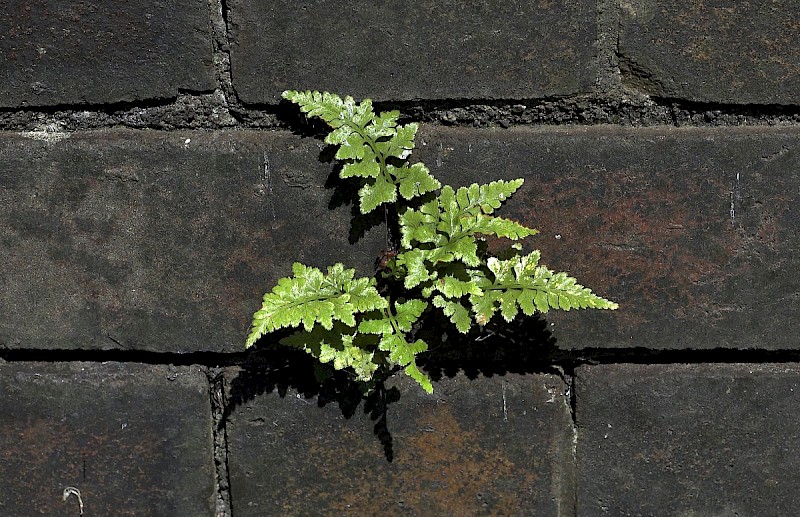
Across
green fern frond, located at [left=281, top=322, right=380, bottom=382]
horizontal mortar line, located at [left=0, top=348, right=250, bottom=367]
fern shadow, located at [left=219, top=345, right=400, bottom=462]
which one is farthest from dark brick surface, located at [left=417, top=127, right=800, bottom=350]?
horizontal mortar line, located at [left=0, top=348, right=250, bottom=367]

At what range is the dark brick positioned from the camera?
2096 mm

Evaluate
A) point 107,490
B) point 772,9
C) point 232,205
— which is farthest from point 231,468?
point 772,9

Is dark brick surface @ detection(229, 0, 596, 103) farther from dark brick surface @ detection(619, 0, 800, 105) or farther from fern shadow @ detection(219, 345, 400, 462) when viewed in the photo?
fern shadow @ detection(219, 345, 400, 462)

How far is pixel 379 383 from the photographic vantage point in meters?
2.22

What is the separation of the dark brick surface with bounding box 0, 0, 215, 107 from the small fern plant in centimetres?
39

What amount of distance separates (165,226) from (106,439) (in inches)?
29.2

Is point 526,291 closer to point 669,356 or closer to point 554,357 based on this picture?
point 554,357

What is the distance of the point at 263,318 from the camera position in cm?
183

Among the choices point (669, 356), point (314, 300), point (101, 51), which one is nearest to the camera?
point (314, 300)

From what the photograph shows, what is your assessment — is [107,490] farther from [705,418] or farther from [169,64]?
[705,418]

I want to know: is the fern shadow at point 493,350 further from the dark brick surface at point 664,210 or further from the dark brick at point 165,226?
the dark brick at point 165,226

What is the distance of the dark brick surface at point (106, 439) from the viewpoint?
2.24 m

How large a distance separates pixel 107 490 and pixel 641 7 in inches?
88.2

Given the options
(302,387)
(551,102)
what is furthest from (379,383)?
(551,102)
